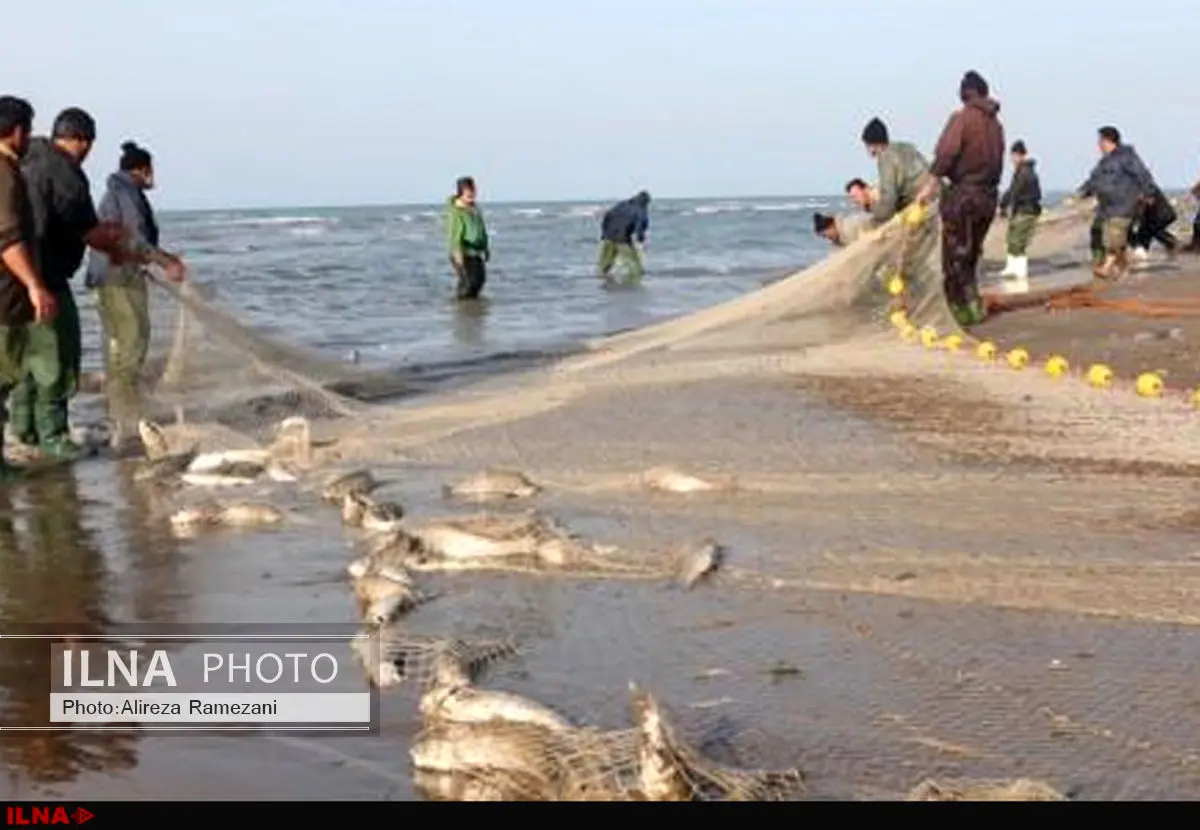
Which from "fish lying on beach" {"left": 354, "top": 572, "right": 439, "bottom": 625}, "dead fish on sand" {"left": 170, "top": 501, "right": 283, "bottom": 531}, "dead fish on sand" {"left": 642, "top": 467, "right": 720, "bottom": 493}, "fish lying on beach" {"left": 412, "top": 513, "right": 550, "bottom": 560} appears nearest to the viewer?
"fish lying on beach" {"left": 354, "top": 572, "right": 439, "bottom": 625}

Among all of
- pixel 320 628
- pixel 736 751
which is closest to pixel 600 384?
pixel 320 628

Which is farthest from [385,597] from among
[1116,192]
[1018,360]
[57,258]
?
[1116,192]

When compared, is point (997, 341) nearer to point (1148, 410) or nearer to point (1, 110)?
point (1148, 410)

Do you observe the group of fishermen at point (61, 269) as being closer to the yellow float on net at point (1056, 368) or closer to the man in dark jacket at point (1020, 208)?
the yellow float on net at point (1056, 368)

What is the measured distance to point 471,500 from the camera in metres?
6.39

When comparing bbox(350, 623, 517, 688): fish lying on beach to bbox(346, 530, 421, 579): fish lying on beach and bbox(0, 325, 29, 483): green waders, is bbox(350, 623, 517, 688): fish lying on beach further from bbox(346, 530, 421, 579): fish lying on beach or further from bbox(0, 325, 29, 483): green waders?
bbox(0, 325, 29, 483): green waders

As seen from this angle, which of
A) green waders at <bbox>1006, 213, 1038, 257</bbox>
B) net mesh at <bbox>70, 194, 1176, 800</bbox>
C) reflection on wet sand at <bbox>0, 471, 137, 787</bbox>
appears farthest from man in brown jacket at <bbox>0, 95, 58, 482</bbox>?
green waders at <bbox>1006, 213, 1038, 257</bbox>

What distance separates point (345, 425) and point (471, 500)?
228cm

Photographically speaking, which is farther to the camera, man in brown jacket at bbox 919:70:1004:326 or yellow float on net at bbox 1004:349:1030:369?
man in brown jacket at bbox 919:70:1004:326

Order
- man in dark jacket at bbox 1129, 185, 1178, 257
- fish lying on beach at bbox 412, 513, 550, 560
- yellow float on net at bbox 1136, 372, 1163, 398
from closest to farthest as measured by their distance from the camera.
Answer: fish lying on beach at bbox 412, 513, 550, 560 < yellow float on net at bbox 1136, 372, 1163, 398 < man in dark jacket at bbox 1129, 185, 1178, 257

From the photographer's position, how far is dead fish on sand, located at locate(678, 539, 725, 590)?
494cm

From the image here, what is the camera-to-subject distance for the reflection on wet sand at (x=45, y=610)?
3.63 meters

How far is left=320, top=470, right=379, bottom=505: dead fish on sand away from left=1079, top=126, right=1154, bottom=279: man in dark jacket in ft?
38.2

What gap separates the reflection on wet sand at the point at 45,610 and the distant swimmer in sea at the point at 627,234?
18.0 metres
